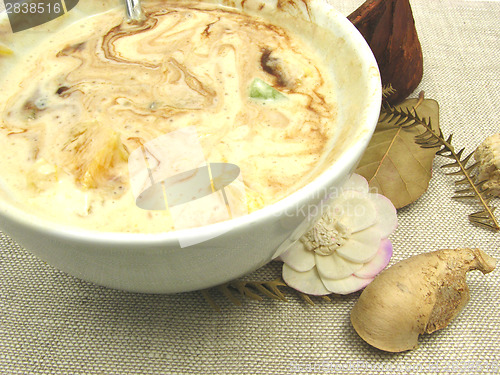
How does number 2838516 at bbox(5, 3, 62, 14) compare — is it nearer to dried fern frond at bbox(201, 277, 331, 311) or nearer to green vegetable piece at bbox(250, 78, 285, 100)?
green vegetable piece at bbox(250, 78, 285, 100)

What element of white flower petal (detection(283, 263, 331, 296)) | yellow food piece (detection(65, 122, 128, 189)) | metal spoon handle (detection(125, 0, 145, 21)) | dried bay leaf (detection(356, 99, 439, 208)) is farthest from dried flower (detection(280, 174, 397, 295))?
metal spoon handle (detection(125, 0, 145, 21))

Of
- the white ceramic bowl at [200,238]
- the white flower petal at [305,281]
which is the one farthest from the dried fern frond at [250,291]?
the white ceramic bowl at [200,238]

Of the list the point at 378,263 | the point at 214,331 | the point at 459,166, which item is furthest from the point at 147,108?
the point at 459,166

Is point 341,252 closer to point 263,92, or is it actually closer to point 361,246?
point 361,246

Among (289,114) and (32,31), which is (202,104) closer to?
(289,114)

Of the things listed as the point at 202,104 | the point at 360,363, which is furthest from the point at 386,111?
the point at 360,363

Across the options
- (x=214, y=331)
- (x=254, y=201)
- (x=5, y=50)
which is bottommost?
(x=214, y=331)

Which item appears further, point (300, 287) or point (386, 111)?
point (386, 111)
